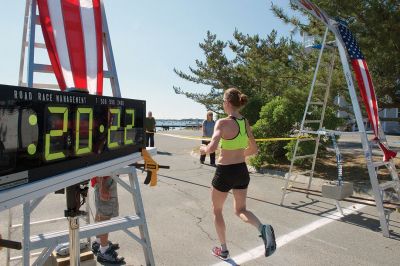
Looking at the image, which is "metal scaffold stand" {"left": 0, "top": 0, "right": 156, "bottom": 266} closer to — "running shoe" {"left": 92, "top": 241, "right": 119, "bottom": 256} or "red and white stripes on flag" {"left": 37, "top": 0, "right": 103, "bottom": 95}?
"red and white stripes on flag" {"left": 37, "top": 0, "right": 103, "bottom": 95}

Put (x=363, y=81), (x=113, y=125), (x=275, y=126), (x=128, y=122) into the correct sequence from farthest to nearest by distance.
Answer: (x=275, y=126) < (x=363, y=81) < (x=128, y=122) < (x=113, y=125)

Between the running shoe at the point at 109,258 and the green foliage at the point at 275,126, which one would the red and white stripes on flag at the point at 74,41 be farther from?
the green foliage at the point at 275,126

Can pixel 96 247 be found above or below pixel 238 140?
below

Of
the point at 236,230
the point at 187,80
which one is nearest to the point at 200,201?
the point at 236,230

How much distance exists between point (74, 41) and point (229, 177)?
2.28 meters

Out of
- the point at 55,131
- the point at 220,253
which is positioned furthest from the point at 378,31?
the point at 55,131

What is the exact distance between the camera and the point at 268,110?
11.9 m

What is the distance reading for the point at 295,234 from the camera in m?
5.44

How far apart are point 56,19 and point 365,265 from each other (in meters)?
4.45

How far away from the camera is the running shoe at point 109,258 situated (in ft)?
13.8

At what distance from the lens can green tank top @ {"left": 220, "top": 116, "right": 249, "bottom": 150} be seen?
4.36 meters

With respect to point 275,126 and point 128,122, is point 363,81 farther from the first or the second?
point 275,126

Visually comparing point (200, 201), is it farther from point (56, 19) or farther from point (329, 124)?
point (329, 124)

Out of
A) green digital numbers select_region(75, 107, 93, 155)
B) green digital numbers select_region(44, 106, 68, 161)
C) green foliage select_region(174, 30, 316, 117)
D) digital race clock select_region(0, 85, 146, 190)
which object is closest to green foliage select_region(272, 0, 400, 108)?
green foliage select_region(174, 30, 316, 117)
